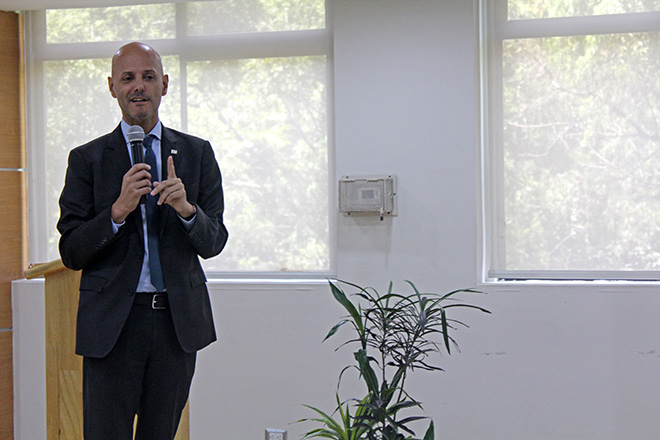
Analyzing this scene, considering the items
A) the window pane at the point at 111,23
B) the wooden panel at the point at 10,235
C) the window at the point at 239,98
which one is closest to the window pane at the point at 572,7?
the window at the point at 239,98

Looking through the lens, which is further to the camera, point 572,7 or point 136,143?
point 572,7

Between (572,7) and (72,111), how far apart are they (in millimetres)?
2804

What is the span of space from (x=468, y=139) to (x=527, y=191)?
1.48 feet

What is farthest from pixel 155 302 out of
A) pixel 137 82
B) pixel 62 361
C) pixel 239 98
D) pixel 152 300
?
pixel 239 98

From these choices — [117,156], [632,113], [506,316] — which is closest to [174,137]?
[117,156]

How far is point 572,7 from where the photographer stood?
3365 millimetres

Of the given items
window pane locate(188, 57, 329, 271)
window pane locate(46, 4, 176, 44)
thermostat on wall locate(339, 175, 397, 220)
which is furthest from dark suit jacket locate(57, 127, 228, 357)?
window pane locate(46, 4, 176, 44)

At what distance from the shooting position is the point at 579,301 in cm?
318

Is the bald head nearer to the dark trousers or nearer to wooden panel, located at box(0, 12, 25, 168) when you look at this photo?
the dark trousers

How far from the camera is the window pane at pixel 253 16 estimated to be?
3.61m

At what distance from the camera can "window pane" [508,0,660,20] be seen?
10.8 ft

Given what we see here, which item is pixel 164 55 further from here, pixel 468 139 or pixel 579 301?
pixel 579 301

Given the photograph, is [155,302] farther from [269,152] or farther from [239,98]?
[239,98]

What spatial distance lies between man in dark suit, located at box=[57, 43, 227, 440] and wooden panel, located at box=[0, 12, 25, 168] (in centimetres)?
227
